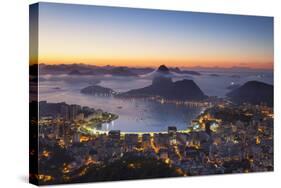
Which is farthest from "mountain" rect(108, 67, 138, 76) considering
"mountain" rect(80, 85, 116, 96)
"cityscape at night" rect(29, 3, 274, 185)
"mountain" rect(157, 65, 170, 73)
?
"mountain" rect(157, 65, 170, 73)

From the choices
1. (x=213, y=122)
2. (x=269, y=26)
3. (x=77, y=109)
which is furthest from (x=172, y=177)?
(x=269, y=26)

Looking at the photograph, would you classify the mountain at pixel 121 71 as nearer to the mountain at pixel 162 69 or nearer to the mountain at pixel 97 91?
the mountain at pixel 97 91

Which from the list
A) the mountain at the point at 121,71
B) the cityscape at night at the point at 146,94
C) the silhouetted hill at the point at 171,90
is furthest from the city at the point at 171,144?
the mountain at the point at 121,71

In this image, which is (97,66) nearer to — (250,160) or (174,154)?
(174,154)

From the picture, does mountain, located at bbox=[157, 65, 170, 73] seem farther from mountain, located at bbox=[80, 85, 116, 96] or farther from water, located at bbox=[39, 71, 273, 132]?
mountain, located at bbox=[80, 85, 116, 96]

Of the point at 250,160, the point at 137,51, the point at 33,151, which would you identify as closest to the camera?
the point at 33,151
